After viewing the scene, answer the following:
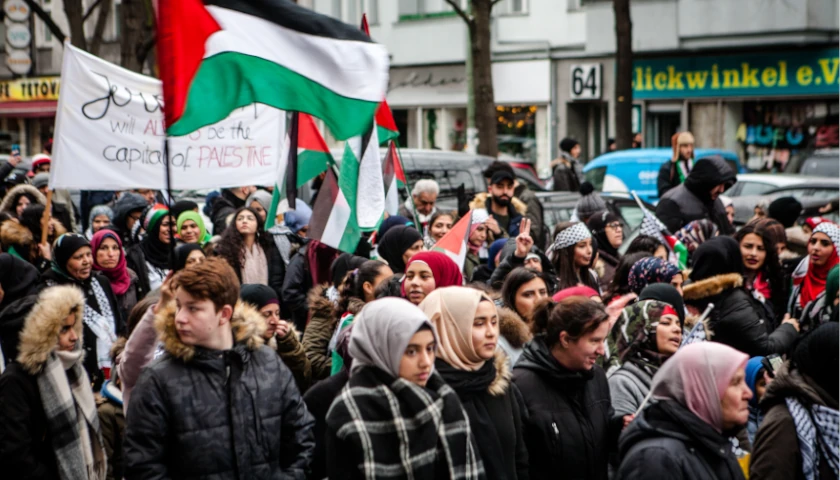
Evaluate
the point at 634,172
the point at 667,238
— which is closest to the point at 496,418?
the point at 667,238

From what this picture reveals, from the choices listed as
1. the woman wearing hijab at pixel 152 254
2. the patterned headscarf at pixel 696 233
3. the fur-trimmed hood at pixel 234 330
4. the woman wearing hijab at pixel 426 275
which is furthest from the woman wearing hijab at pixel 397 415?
the patterned headscarf at pixel 696 233

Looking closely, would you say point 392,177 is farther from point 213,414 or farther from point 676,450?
point 676,450

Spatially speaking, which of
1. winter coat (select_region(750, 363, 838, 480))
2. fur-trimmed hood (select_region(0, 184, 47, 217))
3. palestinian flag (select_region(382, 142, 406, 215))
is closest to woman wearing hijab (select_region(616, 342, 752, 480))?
winter coat (select_region(750, 363, 838, 480))

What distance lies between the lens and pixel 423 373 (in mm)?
4164

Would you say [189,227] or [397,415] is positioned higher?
[189,227]

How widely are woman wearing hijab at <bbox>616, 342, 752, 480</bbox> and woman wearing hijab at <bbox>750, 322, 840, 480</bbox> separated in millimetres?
227

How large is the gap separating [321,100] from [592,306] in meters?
2.18

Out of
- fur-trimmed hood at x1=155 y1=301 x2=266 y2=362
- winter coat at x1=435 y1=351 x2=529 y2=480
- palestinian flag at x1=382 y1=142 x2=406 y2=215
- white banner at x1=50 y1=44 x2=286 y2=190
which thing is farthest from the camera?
palestinian flag at x1=382 y1=142 x2=406 y2=215

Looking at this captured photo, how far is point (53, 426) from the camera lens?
524cm

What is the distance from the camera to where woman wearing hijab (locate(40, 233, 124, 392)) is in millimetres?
6984

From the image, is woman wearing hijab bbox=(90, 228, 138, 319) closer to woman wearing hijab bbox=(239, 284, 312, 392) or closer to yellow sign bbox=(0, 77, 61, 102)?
woman wearing hijab bbox=(239, 284, 312, 392)

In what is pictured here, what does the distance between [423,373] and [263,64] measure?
265 cm

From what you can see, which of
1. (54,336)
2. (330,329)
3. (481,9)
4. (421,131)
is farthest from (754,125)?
(54,336)

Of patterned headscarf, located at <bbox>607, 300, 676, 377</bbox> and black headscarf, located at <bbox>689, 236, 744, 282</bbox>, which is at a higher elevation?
black headscarf, located at <bbox>689, 236, 744, 282</bbox>
